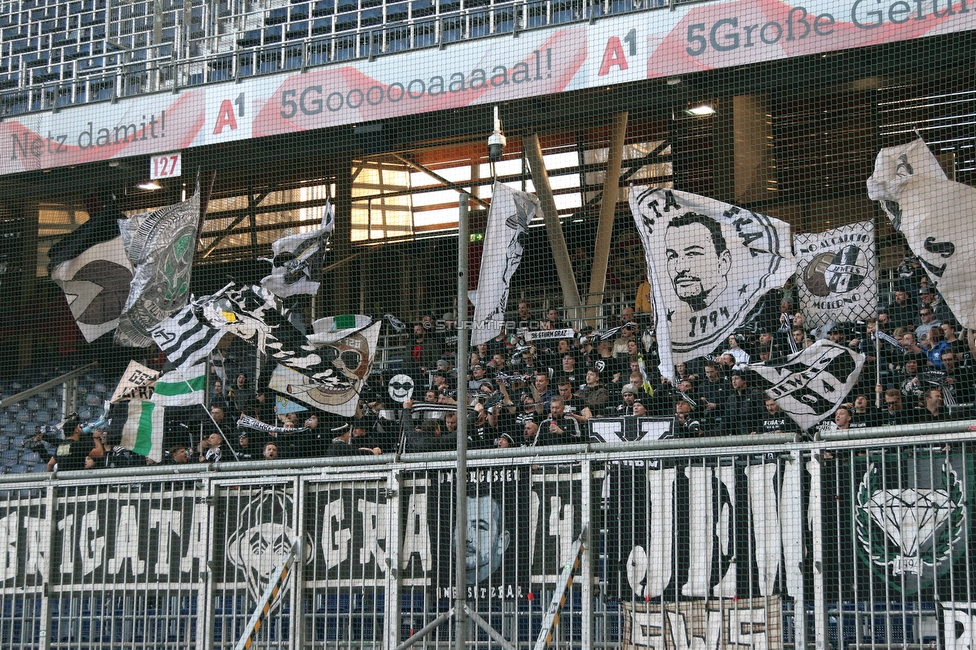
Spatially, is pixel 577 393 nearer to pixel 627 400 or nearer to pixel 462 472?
pixel 627 400

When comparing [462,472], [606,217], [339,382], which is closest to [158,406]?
[339,382]

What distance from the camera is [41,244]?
1923 cm

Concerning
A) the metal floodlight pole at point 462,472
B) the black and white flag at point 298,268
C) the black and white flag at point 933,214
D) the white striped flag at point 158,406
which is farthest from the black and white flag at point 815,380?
the white striped flag at point 158,406

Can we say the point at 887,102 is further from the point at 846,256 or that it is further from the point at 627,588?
the point at 627,588

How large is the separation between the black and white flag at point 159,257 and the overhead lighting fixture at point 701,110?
7.12m

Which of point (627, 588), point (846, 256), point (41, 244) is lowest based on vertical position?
point (627, 588)

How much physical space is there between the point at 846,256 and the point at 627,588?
5.00m

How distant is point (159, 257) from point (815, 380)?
8.90m

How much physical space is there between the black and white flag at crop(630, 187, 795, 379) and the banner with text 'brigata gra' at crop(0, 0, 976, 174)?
171 centimetres

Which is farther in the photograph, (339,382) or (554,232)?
(554,232)

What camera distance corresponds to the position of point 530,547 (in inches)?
410

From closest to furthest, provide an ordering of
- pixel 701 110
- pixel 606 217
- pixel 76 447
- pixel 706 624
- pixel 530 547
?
pixel 706 624
pixel 530 547
pixel 76 447
pixel 606 217
pixel 701 110

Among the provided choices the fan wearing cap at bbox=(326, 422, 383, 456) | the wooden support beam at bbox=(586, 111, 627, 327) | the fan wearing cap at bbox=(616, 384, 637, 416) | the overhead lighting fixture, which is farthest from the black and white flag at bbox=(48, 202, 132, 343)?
the overhead lighting fixture

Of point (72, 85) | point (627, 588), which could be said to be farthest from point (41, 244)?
point (627, 588)
